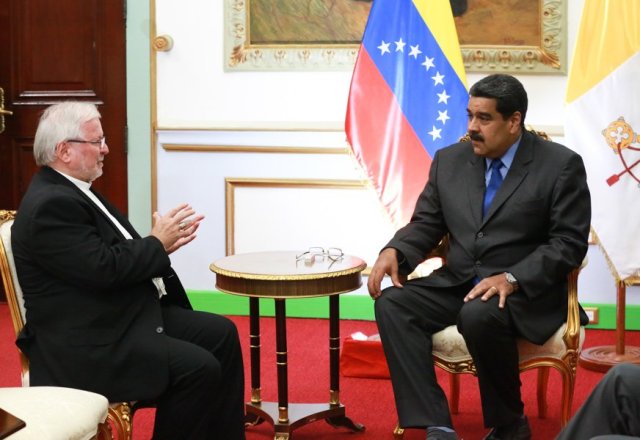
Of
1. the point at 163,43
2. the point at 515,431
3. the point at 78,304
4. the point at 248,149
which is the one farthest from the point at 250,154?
the point at 78,304

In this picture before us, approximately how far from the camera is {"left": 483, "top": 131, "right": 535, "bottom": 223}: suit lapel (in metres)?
3.74

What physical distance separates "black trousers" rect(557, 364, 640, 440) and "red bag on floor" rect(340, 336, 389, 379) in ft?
7.06

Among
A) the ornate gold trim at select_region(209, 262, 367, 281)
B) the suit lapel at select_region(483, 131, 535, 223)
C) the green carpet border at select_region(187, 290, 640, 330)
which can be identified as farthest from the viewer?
the green carpet border at select_region(187, 290, 640, 330)

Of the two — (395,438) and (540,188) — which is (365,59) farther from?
(395,438)

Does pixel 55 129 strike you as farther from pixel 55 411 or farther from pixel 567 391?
pixel 567 391

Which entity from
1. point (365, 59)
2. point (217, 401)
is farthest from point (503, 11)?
point (217, 401)

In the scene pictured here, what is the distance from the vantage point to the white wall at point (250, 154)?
5.88m

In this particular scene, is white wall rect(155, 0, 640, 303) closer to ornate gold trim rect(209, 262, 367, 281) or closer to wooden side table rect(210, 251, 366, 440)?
wooden side table rect(210, 251, 366, 440)

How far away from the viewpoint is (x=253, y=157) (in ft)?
19.6

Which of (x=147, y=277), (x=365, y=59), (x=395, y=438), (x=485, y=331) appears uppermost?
(x=365, y=59)

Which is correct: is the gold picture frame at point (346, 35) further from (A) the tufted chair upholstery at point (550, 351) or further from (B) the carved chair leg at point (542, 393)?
(A) the tufted chair upholstery at point (550, 351)

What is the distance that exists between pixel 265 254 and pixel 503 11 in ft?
7.69

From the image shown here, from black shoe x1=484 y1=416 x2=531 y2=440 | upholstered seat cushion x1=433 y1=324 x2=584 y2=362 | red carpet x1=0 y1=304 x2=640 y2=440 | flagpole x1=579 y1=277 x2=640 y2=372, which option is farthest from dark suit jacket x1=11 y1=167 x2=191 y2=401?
flagpole x1=579 y1=277 x2=640 y2=372

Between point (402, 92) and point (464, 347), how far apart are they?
173 cm
